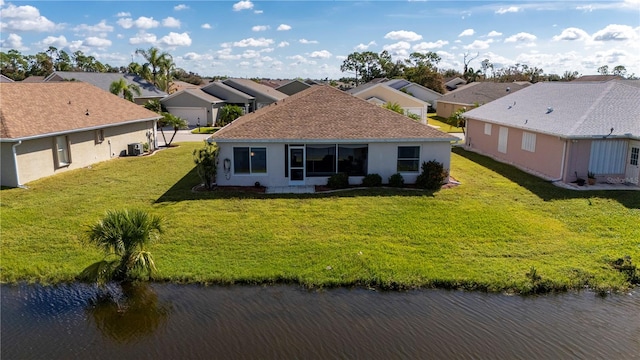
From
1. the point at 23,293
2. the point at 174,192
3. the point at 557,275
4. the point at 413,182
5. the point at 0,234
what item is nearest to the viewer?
the point at 23,293

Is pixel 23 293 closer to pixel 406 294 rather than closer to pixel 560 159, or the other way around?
pixel 406 294

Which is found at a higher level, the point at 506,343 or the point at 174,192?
the point at 174,192

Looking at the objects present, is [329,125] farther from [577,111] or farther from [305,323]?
[577,111]

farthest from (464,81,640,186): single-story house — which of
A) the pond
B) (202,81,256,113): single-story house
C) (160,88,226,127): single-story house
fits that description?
(202,81,256,113): single-story house

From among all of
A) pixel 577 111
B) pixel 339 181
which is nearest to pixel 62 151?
pixel 339 181

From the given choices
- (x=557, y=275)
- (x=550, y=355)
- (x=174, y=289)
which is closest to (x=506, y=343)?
(x=550, y=355)

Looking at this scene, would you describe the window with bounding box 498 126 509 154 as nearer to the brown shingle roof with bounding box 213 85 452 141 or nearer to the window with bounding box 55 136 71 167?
the brown shingle roof with bounding box 213 85 452 141

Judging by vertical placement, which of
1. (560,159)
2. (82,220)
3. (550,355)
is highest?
(560,159)

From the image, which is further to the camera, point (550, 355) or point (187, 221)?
point (187, 221)
